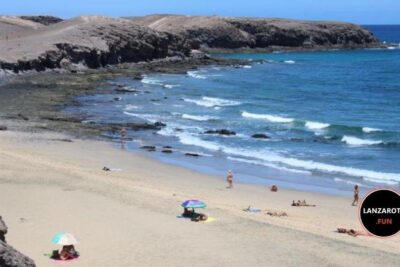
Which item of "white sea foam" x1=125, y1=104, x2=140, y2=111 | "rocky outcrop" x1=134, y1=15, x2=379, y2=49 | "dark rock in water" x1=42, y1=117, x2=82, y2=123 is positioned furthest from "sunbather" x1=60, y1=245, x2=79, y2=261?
"rocky outcrop" x1=134, y1=15, x2=379, y2=49

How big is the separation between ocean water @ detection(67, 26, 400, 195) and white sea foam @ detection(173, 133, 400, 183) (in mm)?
43

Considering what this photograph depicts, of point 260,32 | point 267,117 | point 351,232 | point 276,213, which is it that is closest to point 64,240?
point 351,232

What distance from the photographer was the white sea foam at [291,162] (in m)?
27.2

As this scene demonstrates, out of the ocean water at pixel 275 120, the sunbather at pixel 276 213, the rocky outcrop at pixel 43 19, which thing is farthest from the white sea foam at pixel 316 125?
the rocky outcrop at pixel 43 19

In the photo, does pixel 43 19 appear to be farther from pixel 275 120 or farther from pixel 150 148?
pixel 150 148

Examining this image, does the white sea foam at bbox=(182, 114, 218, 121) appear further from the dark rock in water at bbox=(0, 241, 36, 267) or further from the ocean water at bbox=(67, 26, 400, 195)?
the dark rock in water at bbox=(0, 241, 36, 267)

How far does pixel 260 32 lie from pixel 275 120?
282 feet

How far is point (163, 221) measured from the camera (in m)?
17.6

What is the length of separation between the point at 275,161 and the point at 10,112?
748 inches

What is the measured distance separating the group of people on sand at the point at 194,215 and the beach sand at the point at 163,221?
1.04 ft

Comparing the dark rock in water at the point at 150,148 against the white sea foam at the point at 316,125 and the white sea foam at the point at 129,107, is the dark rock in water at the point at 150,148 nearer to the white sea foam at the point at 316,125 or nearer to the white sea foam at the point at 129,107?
the white sea foam at the point at 316,125

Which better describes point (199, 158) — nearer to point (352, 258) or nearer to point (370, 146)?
point (370, 146)

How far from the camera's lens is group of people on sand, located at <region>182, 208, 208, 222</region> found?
17.9m

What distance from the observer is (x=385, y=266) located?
14.3m
